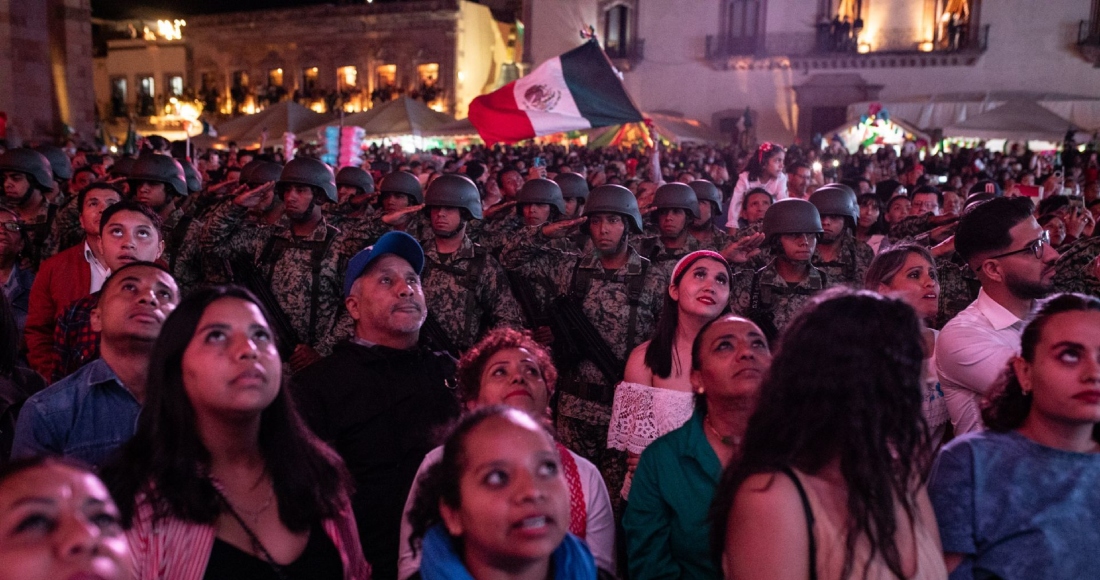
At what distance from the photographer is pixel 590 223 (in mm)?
6836

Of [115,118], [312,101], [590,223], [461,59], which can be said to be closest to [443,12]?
[461,59]

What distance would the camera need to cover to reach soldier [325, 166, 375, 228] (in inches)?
369

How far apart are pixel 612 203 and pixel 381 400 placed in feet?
11.4

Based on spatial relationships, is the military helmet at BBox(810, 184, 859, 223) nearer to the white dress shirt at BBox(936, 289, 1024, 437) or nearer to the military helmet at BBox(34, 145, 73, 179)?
the white dress shirt at BBox(936, 289, 1024, 437)

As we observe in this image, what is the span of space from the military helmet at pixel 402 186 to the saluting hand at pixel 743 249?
3.36 meters

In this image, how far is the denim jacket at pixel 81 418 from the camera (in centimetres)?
317

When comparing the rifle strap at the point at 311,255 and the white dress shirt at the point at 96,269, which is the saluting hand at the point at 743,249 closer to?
the rifle strap at the point at 311,255

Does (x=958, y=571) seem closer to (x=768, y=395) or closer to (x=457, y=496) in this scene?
(x=768, y=395)

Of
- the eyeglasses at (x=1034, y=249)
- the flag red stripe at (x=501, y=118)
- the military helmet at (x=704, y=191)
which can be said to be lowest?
the military helmet at (x=704, y=191)

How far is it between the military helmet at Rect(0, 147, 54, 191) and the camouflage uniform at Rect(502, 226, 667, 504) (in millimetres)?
5714

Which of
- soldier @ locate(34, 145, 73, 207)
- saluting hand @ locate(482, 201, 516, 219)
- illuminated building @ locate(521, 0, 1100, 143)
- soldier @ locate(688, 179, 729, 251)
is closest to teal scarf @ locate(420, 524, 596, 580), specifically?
soldier @ locate(688, 179, 729, 251)

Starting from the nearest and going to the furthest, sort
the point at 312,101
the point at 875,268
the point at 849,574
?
the point at 849,574 < the point at 875,268 < the point at 312,101

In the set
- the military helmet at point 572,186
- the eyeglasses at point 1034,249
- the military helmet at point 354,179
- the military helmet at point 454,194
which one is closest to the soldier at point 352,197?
the military helmet at point 354,179

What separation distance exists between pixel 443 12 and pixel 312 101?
10.0 meters
